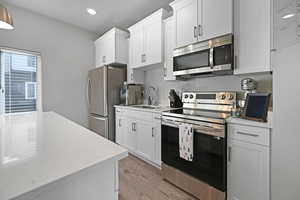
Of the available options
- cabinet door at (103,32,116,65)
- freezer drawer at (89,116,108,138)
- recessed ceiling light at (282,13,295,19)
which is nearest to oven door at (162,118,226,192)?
recessed ceiling light at (282,13,295,19)

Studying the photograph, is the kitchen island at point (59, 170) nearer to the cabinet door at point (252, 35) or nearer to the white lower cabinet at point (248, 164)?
the white lower cabinet at point (248, 164)

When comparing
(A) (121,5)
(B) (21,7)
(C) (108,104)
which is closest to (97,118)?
(C) (108,104)

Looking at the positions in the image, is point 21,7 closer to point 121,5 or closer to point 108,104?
point 121,5

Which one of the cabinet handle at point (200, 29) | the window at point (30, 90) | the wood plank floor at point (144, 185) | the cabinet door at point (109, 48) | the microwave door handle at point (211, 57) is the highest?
the cabinet door at point (109, 48)

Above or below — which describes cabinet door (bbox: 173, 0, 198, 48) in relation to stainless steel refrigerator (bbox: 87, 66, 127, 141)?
above

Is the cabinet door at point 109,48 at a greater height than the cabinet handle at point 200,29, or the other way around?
the cabinet door at point 109,48

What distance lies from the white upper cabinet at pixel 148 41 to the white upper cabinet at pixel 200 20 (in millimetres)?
373

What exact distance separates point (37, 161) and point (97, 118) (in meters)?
3.17

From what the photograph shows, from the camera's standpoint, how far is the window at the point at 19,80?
315 cm

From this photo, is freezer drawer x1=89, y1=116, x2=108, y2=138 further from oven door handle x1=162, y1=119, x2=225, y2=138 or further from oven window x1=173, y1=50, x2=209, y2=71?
oven door handle x1=162, y1=119, x2=225, y2=138

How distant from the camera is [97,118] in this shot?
143 inches

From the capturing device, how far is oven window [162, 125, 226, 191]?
A: 145 centimetres

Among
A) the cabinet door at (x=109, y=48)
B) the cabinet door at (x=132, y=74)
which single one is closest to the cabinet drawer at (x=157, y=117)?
the cabinet door at (x=132, y=74)

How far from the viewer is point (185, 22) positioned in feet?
7.18
